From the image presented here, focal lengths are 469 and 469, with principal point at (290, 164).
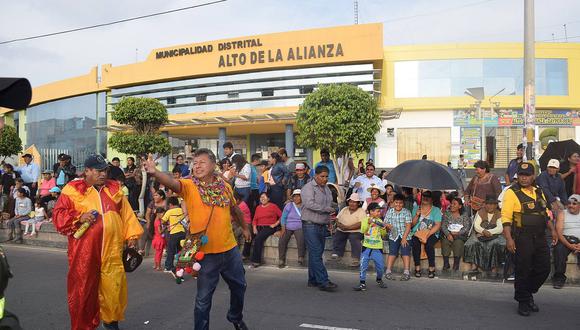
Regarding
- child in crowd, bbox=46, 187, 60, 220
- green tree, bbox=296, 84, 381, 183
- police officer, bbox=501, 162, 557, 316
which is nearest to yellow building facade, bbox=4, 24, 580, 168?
green tree, bbox=296, 84, 381, 183

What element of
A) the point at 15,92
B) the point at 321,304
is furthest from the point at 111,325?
the point at 15,92

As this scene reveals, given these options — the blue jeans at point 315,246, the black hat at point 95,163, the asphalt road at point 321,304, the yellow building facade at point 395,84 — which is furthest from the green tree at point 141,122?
the black hat at point 95,163

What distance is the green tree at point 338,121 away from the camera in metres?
18.3

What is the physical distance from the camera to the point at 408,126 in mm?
25406

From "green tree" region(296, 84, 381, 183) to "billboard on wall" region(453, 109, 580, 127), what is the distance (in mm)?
7241

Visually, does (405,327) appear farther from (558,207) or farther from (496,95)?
(496,95)

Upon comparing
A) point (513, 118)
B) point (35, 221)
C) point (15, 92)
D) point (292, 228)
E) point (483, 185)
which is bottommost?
point (35, 221)

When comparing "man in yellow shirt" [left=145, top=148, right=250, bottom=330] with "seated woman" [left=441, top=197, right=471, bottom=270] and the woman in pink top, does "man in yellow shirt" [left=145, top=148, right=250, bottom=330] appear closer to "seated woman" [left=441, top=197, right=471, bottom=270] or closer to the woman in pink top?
"seated woman" [left=441, top=197, right=471, bottom=270]

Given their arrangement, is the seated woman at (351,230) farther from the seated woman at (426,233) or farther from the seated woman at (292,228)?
the seated woman at (426,233)

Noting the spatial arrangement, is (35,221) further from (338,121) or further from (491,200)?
(491,200)

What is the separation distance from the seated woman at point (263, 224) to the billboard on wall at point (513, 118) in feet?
59.1

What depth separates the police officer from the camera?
235 inches

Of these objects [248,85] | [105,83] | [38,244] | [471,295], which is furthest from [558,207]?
[105,83]

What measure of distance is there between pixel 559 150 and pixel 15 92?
10269 mm
